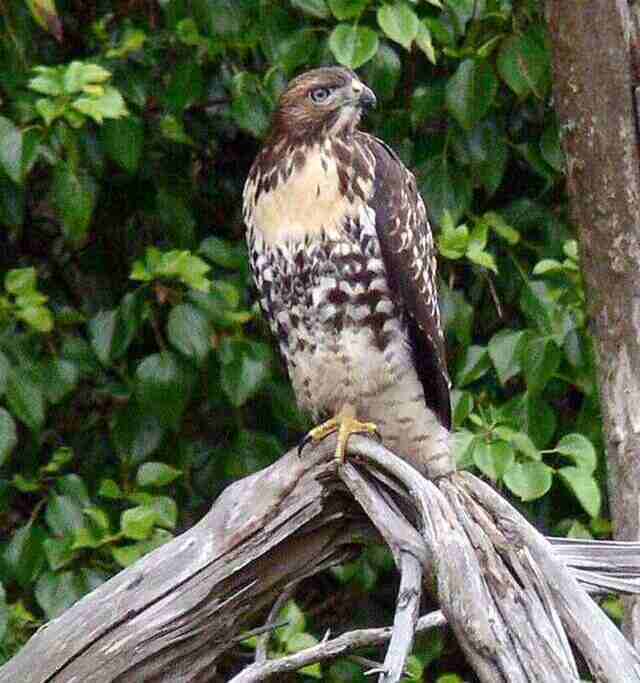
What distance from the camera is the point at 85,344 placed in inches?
153

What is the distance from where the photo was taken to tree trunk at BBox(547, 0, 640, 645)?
3.19m

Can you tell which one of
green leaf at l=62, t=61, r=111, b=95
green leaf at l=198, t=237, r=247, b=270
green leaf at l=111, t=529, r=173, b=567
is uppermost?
green leaf at l=62, t=61, r=111, b=95

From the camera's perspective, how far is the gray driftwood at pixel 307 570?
2.36m

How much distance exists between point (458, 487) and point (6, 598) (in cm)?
158

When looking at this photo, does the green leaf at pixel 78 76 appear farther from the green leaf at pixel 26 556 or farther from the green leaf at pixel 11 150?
the green leaf at pixel 26 556

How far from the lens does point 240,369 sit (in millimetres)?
3691

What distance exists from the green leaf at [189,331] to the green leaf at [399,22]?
2.17ft

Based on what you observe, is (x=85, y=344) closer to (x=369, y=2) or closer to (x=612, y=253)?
(x=369, y=2)

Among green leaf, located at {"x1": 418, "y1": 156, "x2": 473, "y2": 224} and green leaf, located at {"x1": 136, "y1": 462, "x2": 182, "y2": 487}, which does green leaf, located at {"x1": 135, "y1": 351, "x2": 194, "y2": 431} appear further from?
green leaf, located at {"x1": 418, "y1": 156, "x2": 473, "y2": 224}

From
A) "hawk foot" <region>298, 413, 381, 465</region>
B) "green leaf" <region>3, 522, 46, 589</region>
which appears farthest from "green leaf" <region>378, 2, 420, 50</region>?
"green leaf" <region>3, 522, 46, 589</region>

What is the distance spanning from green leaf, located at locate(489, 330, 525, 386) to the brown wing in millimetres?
269

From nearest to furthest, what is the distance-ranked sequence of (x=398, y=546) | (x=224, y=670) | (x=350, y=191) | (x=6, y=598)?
(x=398, y=546)
(x=350, y=191)
(x=6, y=598)
(x=224, y=670)

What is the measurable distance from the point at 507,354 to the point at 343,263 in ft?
2.01

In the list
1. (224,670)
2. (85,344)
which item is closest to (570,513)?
(224,670)
